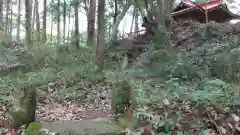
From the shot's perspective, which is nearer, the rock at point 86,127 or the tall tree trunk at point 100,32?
the rock at point 86,127

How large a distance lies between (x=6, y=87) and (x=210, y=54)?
561 cm

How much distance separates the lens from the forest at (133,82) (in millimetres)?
4727

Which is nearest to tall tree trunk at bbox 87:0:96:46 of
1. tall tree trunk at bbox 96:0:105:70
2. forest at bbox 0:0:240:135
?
forest at bbox 0:0:240:135

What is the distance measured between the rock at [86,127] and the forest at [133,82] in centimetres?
2

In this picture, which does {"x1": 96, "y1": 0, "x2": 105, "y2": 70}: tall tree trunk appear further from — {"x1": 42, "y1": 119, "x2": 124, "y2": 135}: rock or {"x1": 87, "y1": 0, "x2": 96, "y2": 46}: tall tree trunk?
{"x1": 42, "y1": 119, "x2": 124, "y2": 135}: rock

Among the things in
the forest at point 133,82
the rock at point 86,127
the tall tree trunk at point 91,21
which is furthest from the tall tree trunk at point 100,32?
the rock at point 86,127

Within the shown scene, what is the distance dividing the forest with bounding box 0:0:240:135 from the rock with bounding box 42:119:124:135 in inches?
0.6

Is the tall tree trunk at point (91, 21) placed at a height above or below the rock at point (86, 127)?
above

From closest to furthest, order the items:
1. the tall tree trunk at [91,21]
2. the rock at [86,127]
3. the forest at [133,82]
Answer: the rock at [86,127]
the forest at [133,82]
the tall tree trunk at [91,21]

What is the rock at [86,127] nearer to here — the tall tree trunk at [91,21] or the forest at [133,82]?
the forest at [133,82]

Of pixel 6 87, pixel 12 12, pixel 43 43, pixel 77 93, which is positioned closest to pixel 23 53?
pixel 43 43

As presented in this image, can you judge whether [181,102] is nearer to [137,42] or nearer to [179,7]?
[137,42]

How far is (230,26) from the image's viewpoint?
32.1 ft

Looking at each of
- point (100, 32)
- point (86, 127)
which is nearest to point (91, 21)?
point (100, 32)
